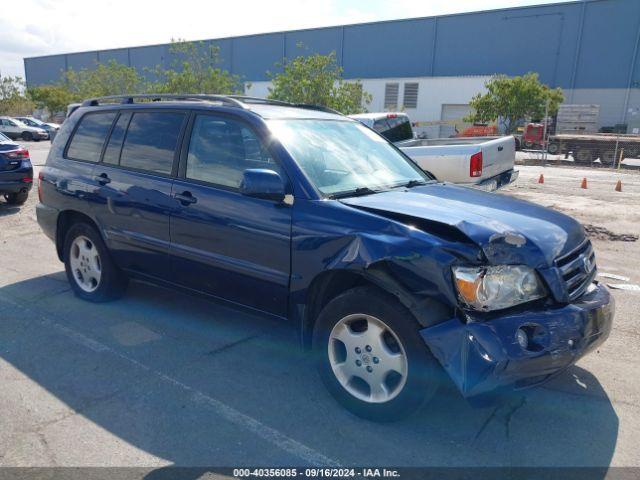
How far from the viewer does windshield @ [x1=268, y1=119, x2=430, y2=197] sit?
11.6ft

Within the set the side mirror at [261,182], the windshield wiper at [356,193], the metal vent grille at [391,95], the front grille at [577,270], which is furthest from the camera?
the metal vent grille at [391,95]

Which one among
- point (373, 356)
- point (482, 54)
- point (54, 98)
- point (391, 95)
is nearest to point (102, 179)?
point (373, 356)

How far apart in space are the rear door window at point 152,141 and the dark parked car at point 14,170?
6.22m

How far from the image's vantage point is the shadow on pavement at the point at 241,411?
2820 millimetres

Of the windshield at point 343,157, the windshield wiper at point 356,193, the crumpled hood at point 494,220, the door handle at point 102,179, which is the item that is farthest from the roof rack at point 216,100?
the crumpled hood at point 494,220

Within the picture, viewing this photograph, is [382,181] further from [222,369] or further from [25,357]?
[25,357]

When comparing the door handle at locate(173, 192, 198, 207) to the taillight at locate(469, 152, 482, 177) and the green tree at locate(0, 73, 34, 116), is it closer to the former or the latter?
the taillight at locate(469, 152, 482, 177)

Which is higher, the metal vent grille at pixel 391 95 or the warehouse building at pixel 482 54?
the warehouse building at pixel 482 54

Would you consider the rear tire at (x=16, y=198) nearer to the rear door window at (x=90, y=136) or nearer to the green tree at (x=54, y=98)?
the rear door window at (x=90, y=136)

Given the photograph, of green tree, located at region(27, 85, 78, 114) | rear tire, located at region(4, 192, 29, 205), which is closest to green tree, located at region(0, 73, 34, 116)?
green tree, located at region(27, 85, 78, 114)

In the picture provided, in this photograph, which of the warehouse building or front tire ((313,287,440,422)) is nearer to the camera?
front tire ((313,287,440,422))

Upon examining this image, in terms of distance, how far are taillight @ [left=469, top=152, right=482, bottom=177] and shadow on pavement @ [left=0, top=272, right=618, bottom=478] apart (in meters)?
4.67

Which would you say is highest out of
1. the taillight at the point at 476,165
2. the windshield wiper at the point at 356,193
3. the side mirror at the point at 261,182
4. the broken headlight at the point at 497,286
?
the side mirror at the point at 261,182

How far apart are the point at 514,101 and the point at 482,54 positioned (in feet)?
40.2
